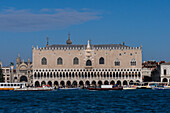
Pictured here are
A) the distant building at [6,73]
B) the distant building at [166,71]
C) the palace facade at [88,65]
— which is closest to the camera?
the distant building at [166,71]

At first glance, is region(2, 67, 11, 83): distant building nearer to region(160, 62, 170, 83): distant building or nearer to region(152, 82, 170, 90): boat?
region(160, 62, 170, 83): distant building

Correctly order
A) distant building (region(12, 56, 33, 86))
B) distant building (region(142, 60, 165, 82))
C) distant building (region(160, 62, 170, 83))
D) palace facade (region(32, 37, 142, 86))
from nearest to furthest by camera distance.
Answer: distant building (region(160, 62, 170, 83)) < palace facade (region(32, 37, 142, 86)) < distant building (region(142, 60, 165, 82)) < distant building (region(12, 56, 33, 86))

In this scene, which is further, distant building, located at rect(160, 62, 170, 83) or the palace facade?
the palace facade

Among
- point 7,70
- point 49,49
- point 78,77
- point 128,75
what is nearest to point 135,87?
point 128,75

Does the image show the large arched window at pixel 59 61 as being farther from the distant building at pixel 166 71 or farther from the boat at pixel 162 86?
the distant building at pixel 166 71

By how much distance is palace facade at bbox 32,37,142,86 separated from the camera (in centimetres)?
13888

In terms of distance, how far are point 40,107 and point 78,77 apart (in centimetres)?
7799

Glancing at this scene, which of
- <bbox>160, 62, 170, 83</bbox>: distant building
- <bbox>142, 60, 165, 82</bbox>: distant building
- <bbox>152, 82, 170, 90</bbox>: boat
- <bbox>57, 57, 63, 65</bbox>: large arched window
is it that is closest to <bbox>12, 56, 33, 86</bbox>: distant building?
Answer: <bbox>57, 57, 63, 65</bbox>: large arched window

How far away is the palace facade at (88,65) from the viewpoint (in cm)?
13888

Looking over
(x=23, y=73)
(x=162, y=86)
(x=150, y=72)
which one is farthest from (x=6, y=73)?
(x=162, y=86)

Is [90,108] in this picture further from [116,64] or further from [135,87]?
[116,64]

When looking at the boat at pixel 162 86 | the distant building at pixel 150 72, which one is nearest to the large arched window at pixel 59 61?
the boat at pixel 162 86

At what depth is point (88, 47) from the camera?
140 metres

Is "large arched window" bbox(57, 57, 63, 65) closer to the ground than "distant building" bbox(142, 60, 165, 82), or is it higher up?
higher up
